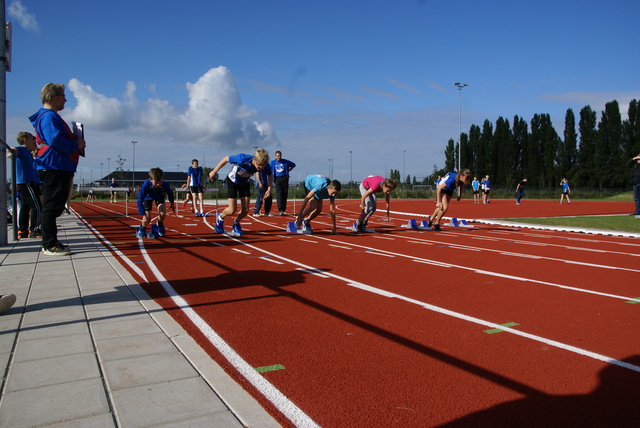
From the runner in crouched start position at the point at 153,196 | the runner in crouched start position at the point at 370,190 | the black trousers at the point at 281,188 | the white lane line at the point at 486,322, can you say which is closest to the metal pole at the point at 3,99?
the runner in crouched start position at the point at 153,196

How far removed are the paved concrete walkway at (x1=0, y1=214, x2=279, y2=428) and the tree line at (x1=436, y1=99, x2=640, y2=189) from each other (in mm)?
66329

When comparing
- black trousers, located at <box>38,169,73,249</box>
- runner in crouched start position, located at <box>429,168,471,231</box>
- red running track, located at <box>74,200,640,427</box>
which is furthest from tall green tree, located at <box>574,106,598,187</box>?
black trousers, located at <box>38,169,73,249</box>

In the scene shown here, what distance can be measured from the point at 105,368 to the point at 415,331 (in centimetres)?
231

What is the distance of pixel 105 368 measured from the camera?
10.0ft

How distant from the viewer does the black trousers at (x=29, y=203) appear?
29.5 ft

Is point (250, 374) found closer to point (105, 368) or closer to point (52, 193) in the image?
point (105, 368)

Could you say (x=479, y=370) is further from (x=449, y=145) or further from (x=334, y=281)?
(x=449, y=145)

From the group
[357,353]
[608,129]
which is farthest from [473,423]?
[608,129]

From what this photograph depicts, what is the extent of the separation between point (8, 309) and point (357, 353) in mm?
3047

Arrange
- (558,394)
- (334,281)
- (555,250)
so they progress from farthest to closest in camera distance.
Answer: (555,250)
(334,281)
(558,394)

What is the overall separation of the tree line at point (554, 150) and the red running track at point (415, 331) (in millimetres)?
61261

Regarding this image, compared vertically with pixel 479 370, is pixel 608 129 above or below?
above

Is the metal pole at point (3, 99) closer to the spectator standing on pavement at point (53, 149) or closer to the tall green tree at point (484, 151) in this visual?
the spectator standing on pavement at point (53, 149)

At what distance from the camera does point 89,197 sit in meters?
44.9
